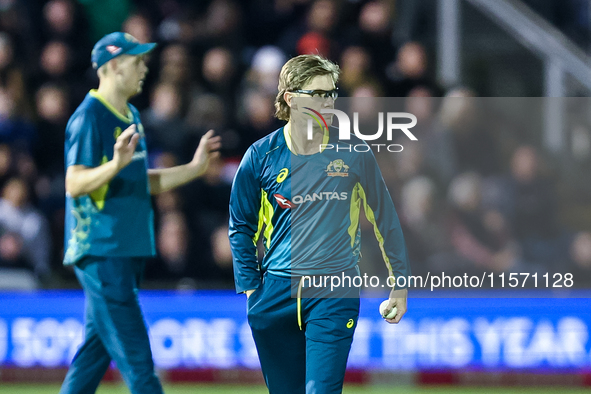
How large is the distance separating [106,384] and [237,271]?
3.77 metres

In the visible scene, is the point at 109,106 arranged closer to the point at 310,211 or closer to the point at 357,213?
the point at 310,211

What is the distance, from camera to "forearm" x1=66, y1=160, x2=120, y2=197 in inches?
185

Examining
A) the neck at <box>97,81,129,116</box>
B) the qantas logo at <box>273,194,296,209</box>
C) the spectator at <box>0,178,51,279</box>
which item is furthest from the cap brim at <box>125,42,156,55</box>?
the spectator at <box>0,178,51,279</box>

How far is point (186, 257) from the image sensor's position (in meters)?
8.02

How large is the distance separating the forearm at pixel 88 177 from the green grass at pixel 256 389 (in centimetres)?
301

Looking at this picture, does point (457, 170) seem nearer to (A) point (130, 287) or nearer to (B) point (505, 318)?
(B) point (505, 318)

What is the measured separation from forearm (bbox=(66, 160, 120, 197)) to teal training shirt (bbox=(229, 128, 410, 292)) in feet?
2.40

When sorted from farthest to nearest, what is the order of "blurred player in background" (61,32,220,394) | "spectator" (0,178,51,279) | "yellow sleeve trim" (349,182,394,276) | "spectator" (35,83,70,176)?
"spectator" (35,83,70,176) → "spectator" (0,178,51,279) → "blurred player in background" (61,32,220,394) → "yellow sleeve trim" (349,182,394,276)

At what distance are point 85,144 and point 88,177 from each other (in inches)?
8.6

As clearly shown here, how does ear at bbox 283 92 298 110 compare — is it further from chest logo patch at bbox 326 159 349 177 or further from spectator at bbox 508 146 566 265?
spectator at bbox 508 146 566 265

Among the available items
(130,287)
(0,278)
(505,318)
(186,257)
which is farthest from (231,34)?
(130,287)

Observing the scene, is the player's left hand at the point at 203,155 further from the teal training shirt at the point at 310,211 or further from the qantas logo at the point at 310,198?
the qantas logo at the point at 310,198

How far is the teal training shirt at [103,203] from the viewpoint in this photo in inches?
191

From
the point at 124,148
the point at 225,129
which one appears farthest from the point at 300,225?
the point at 225,129
